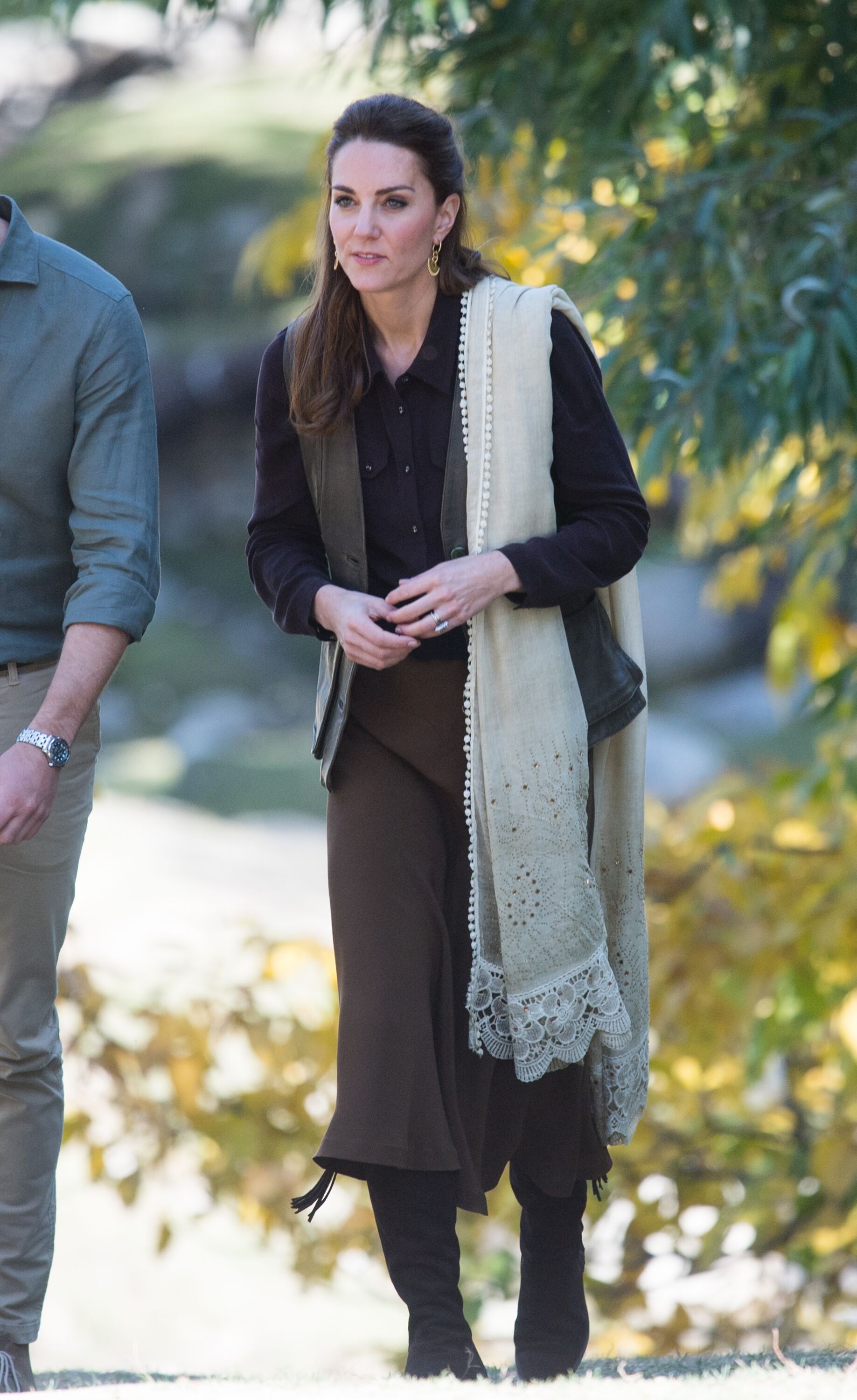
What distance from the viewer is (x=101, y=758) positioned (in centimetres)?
1216

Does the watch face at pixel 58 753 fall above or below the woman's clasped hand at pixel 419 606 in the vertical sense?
below

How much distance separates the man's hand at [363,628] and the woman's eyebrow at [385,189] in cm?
56

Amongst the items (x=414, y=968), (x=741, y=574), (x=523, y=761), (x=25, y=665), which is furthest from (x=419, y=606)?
(x=741, y=574)

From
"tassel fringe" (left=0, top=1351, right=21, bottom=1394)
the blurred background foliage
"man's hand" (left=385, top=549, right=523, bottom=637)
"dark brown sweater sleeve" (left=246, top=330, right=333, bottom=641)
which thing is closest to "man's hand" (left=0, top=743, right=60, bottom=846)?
"dark brown sweater sleeve" (left=246, top=330, right=333, bottom=641)

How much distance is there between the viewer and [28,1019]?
8.49 ft

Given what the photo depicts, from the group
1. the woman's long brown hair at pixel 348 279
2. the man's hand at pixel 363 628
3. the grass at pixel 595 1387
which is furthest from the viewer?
the woman's long brown hair at pixel 348 279

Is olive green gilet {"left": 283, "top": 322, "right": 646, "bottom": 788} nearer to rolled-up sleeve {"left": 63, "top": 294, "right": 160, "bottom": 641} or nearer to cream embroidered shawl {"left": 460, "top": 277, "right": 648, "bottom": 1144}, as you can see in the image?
cream embroidered shawl {"left": 460, "top": 277, "right": 648, "bottom": 1144}

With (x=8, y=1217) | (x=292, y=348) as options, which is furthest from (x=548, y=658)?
(x=8, y=1217)

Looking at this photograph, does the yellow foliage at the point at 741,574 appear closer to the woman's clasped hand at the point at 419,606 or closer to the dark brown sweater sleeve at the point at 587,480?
the dark brown sweater sleeve at the point at 587,480

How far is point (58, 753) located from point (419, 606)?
1.83 feet

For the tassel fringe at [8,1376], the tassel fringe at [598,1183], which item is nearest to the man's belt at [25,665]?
the tassel fringe at [8,1376]

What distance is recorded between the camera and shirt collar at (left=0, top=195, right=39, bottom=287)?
2539 mm

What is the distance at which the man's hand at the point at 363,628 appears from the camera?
237 centimetres

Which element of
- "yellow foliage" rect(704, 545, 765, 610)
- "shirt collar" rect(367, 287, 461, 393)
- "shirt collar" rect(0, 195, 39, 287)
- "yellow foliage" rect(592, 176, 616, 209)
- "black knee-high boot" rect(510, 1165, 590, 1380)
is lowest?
"black knee-high boot" rect(510, 1165, 590, 1380)
